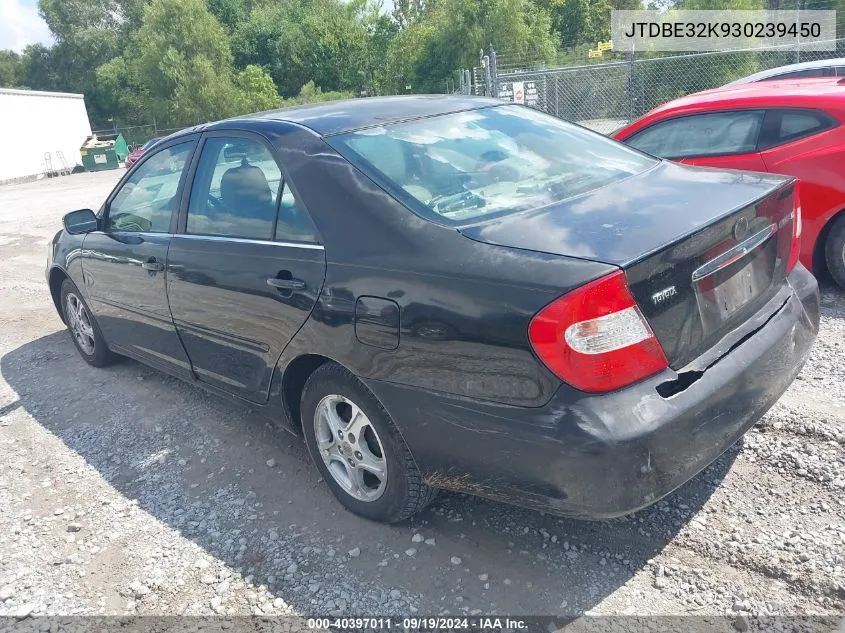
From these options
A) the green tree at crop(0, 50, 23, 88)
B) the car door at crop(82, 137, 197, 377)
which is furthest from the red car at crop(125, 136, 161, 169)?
the green tree at crop(0, 50, 23, 88)

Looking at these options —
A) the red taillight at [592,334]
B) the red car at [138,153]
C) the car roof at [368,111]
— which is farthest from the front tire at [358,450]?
the red car at [138,153]

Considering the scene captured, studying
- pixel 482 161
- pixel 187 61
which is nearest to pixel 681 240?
pixel 482 161

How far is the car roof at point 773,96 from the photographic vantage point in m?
5.09

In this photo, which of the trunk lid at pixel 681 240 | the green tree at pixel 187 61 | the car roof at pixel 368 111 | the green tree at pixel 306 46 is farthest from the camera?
the green tree at pixel 306 46

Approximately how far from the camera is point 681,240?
7.56 feet

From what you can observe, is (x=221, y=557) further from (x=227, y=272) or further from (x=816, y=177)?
(x=816, y=177)

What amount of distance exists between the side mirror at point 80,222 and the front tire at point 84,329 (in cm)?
64

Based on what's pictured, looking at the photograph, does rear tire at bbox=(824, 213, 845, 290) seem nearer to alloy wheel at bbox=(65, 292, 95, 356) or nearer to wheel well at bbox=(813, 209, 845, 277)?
wheel well at bbox=(813, 209, 845, 277)

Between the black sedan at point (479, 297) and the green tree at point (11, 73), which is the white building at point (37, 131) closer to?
the green tree at point (11, 73)

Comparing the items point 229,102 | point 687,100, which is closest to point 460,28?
point 229,102

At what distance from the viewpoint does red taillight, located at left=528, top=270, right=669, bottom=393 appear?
213cm

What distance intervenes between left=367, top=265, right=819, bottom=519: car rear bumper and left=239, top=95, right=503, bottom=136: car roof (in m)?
1.29

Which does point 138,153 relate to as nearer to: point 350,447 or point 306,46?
point 306,46

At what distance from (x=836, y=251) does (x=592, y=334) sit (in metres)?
3.74
